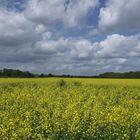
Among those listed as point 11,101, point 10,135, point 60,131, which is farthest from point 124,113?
point 11,101

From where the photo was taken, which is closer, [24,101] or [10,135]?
[10,135]

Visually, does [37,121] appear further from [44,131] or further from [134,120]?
[134,120]

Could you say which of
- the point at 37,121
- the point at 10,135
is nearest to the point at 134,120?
the point at 37,121

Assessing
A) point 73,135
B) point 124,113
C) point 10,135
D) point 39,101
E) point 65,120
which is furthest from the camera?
point 39,101

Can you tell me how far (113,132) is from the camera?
10.4 m

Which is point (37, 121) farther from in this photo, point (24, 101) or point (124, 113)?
point (24, 101)

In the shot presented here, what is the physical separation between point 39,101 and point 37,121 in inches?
174

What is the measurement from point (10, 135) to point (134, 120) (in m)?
4.04

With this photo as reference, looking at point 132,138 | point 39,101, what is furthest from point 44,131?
point 39,101

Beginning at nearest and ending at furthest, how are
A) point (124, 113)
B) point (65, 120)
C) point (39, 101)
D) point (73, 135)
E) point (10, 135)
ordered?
point (10, 135)
point (73, 135)
point (65, 120)
point (124, 113)
point (39, 101)

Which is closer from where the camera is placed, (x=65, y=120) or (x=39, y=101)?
(x=65, y=120)

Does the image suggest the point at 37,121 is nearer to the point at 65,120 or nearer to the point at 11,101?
the point at 65,120

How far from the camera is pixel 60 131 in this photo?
10242 mm

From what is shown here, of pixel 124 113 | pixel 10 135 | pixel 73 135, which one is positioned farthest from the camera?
pixel 124 113
